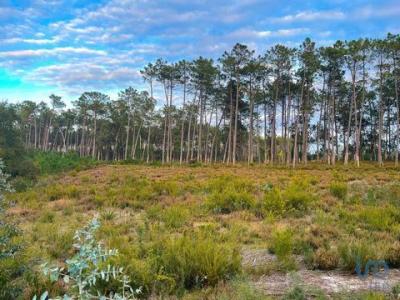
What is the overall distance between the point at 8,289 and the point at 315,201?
26.0 feet

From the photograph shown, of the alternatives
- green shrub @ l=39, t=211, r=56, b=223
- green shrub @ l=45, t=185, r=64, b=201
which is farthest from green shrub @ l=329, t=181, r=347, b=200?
green shrub @ l=45, t=185, r=64, b=201

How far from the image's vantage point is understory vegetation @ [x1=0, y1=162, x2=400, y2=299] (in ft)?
15.6

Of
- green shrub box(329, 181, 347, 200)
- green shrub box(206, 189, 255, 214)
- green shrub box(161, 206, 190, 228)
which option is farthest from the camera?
green shrub box(329, 181, 347, 200)

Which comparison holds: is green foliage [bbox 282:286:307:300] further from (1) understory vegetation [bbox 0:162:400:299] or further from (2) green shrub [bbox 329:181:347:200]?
(2) green shrub [bbox 329:181:347:200]

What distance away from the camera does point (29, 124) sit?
102 metres

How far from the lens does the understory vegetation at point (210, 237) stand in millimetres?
→ 4746

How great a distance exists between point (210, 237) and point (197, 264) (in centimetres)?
162

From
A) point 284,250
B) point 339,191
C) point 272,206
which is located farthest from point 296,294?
point 339,191

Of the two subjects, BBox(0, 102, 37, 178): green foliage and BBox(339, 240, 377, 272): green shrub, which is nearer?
BBox(339, 240, 377, 272): green shrub

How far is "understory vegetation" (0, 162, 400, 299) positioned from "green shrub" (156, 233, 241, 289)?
0.5 inches

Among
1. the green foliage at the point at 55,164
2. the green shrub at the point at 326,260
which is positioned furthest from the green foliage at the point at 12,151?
the green shrub at the point at 326,260

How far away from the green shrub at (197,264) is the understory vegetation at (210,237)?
0.01 metres

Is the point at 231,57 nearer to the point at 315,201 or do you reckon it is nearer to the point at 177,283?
the point at 315,201

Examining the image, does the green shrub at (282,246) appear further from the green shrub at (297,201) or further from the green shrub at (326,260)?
the green shrub at (297,201)
